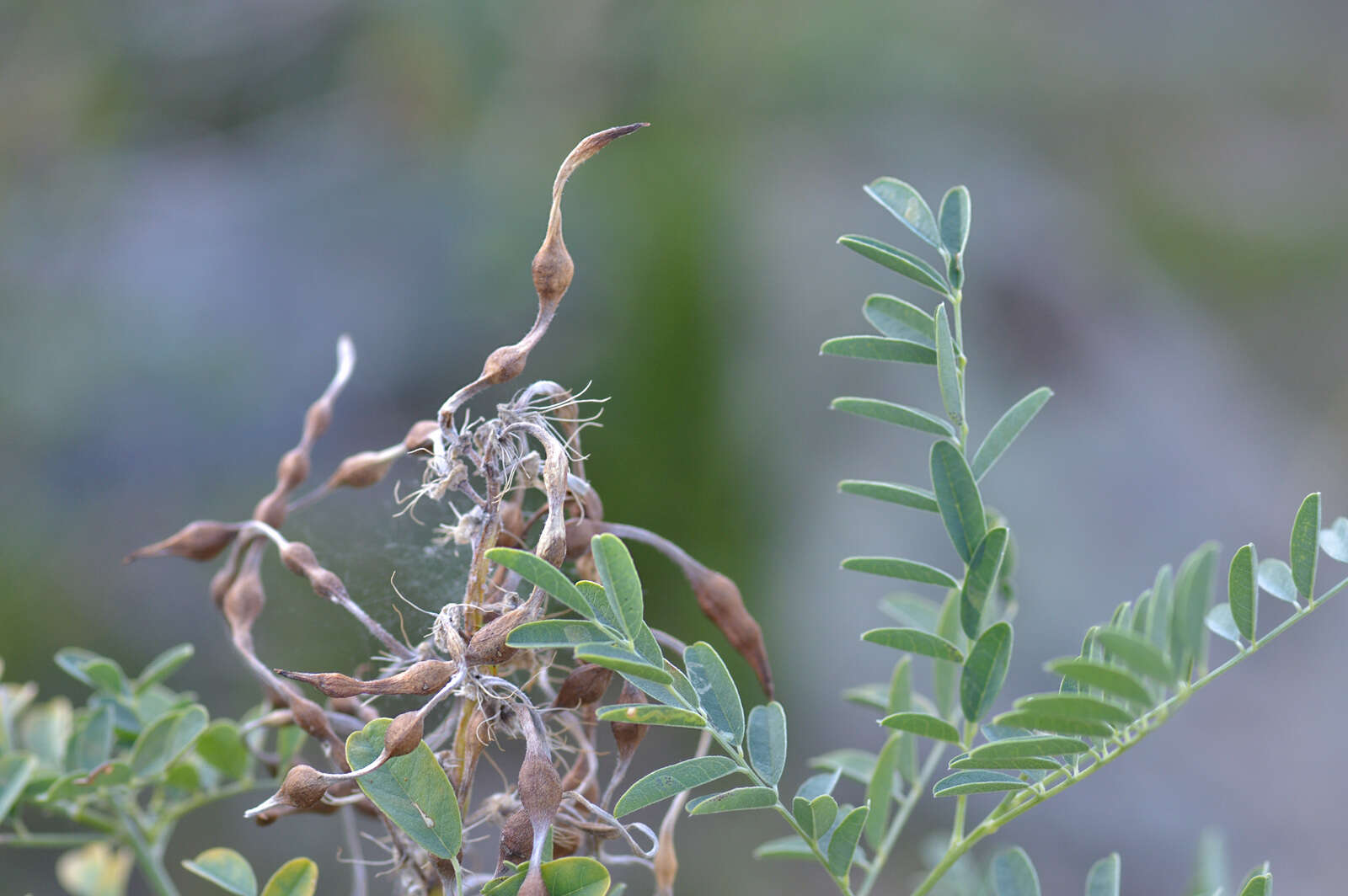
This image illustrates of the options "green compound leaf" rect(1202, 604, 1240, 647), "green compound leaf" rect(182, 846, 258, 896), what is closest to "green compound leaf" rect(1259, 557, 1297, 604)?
"green compound leaf" rect(1202, 604, 1240, 647)

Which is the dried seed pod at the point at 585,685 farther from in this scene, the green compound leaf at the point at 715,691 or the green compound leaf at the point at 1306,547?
the green compound leaf at the point at 1306,547

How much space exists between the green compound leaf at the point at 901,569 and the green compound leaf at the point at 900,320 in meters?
0.11

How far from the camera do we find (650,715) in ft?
1.22

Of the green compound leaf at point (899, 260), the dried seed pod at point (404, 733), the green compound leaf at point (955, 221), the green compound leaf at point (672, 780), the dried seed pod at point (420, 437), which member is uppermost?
the green compound leaf at point (955, 221)

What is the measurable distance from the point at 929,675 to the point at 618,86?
1956 millimetres

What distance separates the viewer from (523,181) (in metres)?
2.64

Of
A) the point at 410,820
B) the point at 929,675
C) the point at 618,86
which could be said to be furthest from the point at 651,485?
the point at 410,820

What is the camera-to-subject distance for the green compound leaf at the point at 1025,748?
14.8 inches

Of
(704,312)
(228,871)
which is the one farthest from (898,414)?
(704,312)

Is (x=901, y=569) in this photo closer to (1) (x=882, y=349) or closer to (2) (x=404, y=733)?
(1) (x=882, y=349)

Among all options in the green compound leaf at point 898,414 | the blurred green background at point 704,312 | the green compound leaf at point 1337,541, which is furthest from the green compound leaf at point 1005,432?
the blurred green background at point 704,312

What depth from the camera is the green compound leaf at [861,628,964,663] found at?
42 centimetres

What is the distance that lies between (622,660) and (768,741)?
0.12 metres

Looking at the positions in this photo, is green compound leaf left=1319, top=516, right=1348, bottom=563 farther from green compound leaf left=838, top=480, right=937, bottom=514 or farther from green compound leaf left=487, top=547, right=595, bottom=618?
green compound leaf left=487, top=547, right=595, bottom=618
